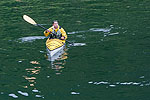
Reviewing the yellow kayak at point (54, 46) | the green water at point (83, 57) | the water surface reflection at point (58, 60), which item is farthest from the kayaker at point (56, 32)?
the water surface reflection at point (58, 60)

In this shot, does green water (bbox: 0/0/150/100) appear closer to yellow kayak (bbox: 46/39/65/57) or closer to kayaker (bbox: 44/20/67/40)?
yellow kayak (bbox: 46/39/65/57)

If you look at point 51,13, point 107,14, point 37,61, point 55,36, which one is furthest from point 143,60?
point 51,13

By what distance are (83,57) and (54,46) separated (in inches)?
91.0

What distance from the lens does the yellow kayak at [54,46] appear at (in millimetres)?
19327

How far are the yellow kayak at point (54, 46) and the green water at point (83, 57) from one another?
512 mm

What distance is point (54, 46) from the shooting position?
64.8 ft

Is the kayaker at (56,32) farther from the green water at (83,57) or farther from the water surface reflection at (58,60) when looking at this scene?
the water surface reflection at (58,60)

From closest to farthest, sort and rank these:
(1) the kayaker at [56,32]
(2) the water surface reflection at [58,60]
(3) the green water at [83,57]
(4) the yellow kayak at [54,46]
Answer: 1. (3) the green water at [83,57]
2. (2) the water surface reflection at [58,60]
3. (4) the yellow kayak at [54,46]
4. (1) the kayaker at [56,32]

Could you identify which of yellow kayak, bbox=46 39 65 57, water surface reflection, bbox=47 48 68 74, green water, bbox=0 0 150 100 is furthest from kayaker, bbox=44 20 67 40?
water surface reflection, bbox=47 48 68 74

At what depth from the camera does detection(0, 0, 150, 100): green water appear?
13.8m

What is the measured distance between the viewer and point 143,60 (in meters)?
17.0

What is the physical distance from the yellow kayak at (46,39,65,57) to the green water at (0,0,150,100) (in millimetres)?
512

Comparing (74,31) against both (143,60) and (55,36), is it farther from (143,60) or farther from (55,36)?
(143,60)

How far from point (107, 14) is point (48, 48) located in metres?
10.6
